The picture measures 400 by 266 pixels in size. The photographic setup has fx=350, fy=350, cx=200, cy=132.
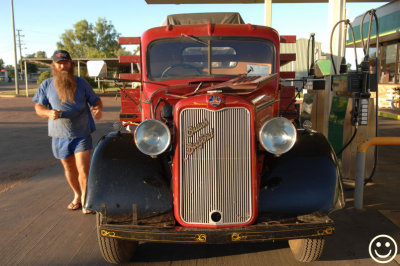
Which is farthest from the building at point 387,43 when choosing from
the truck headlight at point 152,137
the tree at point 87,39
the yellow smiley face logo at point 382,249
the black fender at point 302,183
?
the tree at point 87,39

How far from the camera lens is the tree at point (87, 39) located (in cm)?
5969

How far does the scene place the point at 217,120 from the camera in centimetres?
271

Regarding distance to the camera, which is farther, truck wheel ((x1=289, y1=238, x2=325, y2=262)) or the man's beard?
the man's beard

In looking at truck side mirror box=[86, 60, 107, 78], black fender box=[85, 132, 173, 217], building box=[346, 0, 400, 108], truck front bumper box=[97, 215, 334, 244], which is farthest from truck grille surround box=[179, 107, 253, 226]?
building box=[346, 0, 400, 108]

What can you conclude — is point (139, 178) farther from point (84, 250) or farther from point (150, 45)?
point (150, 45)

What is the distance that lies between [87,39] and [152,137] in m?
62.6

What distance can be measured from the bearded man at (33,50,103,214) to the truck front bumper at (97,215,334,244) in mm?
1636

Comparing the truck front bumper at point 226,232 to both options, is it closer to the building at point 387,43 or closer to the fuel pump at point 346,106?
the fuel pump at point 346,106

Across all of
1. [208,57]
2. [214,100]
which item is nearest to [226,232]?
[214,100]

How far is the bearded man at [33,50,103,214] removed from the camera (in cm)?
399

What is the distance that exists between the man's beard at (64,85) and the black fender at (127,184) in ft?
3.92

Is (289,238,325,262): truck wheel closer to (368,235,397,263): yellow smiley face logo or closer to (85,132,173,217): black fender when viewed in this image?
(368,235,397,263): yellow smiley face logo

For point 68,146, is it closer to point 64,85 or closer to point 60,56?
point 64,85

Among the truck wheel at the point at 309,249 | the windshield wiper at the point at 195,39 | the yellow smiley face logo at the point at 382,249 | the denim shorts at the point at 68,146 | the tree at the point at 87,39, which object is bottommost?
the yellow smiley face logo at the point at 382,249
